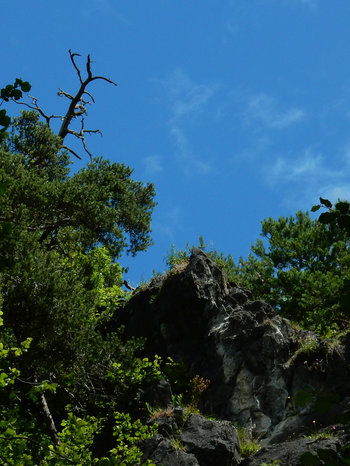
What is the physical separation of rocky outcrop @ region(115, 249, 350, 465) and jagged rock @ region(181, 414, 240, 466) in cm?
11

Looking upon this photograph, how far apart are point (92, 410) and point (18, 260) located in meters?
4.51

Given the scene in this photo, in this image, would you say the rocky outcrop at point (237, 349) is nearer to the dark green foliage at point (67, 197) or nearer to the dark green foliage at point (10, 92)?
the dark green foliage at point (67, 197)

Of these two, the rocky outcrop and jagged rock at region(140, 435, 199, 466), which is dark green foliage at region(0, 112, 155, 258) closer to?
the rocky outcrop

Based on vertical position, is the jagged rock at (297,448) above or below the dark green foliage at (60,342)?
below

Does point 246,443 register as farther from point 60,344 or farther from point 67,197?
point 67,197

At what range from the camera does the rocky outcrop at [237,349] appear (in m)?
14.0

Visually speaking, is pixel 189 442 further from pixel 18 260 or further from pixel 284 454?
pixel 18 260

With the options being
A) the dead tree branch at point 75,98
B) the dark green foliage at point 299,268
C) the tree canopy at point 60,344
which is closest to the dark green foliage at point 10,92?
the tree canopy at point 60,344

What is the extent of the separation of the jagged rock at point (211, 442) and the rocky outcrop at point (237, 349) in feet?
0.36

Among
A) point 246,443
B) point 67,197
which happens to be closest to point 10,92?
point 246,443

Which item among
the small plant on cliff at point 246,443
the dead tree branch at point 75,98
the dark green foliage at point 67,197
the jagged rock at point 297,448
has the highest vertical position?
the dead tree branch at point 75,98

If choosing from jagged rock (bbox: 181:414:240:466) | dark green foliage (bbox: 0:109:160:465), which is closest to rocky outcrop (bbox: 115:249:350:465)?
jagged rock (bbox: 181:414:240:466)

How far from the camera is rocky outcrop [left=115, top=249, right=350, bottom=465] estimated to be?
45.8ft

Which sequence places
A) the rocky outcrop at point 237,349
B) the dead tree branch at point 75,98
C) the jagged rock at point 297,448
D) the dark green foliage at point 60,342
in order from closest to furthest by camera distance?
the jagged rock at point 297,448 < the dark green foliage at point 60,342 < the rocky outcrop at point 237,349 < the dead tree branch at point 75,98
